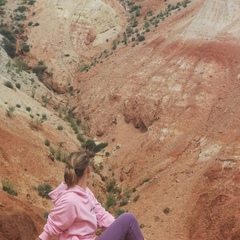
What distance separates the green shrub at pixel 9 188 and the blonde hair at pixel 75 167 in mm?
7421

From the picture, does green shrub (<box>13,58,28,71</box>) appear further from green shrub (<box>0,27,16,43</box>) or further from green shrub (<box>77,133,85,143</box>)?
green shrub (<box>77,133,85,143</box>)

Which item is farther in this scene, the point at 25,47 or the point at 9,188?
the point at 25,47

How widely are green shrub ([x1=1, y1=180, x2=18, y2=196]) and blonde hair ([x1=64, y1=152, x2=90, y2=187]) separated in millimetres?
7421

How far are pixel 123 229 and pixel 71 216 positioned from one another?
1.72 ft

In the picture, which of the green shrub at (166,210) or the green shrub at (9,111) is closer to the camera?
the green shrub at (166,210)

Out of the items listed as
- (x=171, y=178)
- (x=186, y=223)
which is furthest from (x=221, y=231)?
(x=171, y=178)

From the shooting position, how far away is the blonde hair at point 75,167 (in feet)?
14.3

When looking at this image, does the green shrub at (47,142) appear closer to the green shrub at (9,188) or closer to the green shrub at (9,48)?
the green shrub at (9,188)

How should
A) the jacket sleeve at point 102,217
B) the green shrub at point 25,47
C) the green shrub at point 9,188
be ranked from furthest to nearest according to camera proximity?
1. the green shrub at point 25,47
2. the green shrub at point 9,188
3. the jacket sleeve at point 102,217

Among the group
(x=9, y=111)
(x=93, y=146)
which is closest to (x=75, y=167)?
(x=9, y=111)

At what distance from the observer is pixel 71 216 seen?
437 cm

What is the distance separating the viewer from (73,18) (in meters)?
39.3

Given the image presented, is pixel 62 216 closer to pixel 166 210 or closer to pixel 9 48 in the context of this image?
pixel 166 210

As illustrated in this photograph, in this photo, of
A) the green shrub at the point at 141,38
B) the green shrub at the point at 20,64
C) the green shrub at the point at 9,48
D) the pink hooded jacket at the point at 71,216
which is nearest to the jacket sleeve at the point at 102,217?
the pink hooded jacket at the point at 71,216
